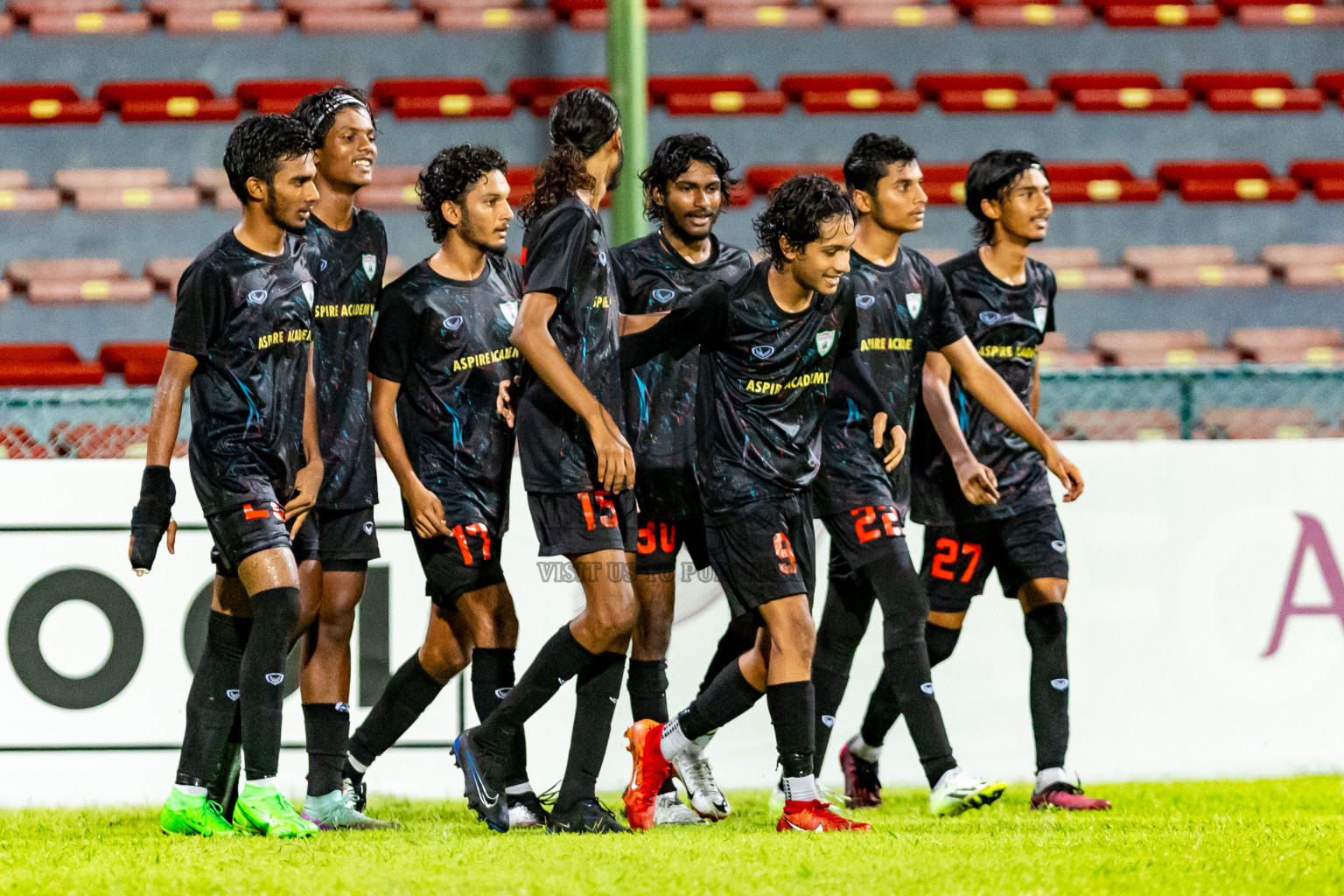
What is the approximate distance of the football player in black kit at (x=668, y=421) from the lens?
172 inches

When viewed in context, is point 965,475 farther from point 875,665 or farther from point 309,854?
point 309,854

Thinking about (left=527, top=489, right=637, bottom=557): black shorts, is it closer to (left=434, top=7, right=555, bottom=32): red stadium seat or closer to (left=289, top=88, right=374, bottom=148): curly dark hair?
(left=289, top=88, right=374, bottom=148): curly dark hair

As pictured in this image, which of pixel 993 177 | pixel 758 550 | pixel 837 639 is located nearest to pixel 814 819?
pixel 758 550

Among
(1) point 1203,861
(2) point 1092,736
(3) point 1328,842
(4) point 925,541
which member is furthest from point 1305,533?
(1) point 1203,861

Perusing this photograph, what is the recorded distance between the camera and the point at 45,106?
8992 mm

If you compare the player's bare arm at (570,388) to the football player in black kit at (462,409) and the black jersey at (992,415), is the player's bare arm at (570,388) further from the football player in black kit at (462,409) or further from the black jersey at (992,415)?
the black jersey at (992,415)

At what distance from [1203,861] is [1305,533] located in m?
2.42

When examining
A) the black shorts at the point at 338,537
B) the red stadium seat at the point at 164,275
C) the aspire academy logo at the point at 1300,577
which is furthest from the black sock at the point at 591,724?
the red stadium seat at the point at 164,275

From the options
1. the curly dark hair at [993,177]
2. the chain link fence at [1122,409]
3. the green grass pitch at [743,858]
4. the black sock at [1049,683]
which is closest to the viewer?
the green grass pitch at [743,858]

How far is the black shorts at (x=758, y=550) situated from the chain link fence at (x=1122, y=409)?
2.09 meters

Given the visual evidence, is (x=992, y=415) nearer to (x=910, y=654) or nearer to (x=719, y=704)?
(x=910, y=654)

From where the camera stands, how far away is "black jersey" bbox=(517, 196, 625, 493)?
3.87 meters

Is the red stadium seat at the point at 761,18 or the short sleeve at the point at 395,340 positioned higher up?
the red stadium seat at the point at 761,18

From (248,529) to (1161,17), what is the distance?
25.4ft
